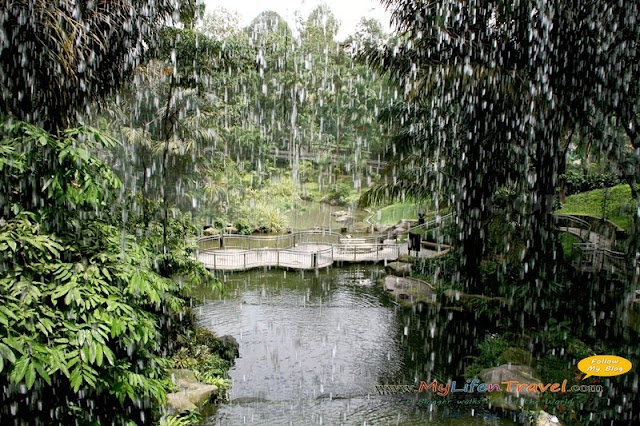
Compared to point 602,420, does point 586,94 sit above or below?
above

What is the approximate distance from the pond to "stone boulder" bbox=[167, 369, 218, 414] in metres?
0.29

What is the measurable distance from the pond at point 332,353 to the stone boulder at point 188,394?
0.29 meters

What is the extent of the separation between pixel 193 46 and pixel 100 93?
2727 mm

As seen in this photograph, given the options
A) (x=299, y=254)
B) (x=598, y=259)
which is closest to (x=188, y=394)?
(x=299, y=254)

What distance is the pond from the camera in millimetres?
7371

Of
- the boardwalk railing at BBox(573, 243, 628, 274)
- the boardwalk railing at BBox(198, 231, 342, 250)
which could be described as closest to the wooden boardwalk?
the boardwalk railing at BBox(198, 231, 342, 250)

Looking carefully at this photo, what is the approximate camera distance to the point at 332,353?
9828mm

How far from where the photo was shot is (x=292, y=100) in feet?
108

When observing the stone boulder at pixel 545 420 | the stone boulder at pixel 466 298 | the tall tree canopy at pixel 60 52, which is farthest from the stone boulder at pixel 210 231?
the stone boulder at pixel 545 420

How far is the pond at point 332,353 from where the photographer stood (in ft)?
24.2

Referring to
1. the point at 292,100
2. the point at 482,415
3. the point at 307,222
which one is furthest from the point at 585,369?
the point at 292,100

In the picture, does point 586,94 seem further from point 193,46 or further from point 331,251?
point 331,251

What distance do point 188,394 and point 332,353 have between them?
10.8ft

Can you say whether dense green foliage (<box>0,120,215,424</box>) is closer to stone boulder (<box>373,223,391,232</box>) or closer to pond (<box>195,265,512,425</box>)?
pond (<box>195,265,512,425</box>)
